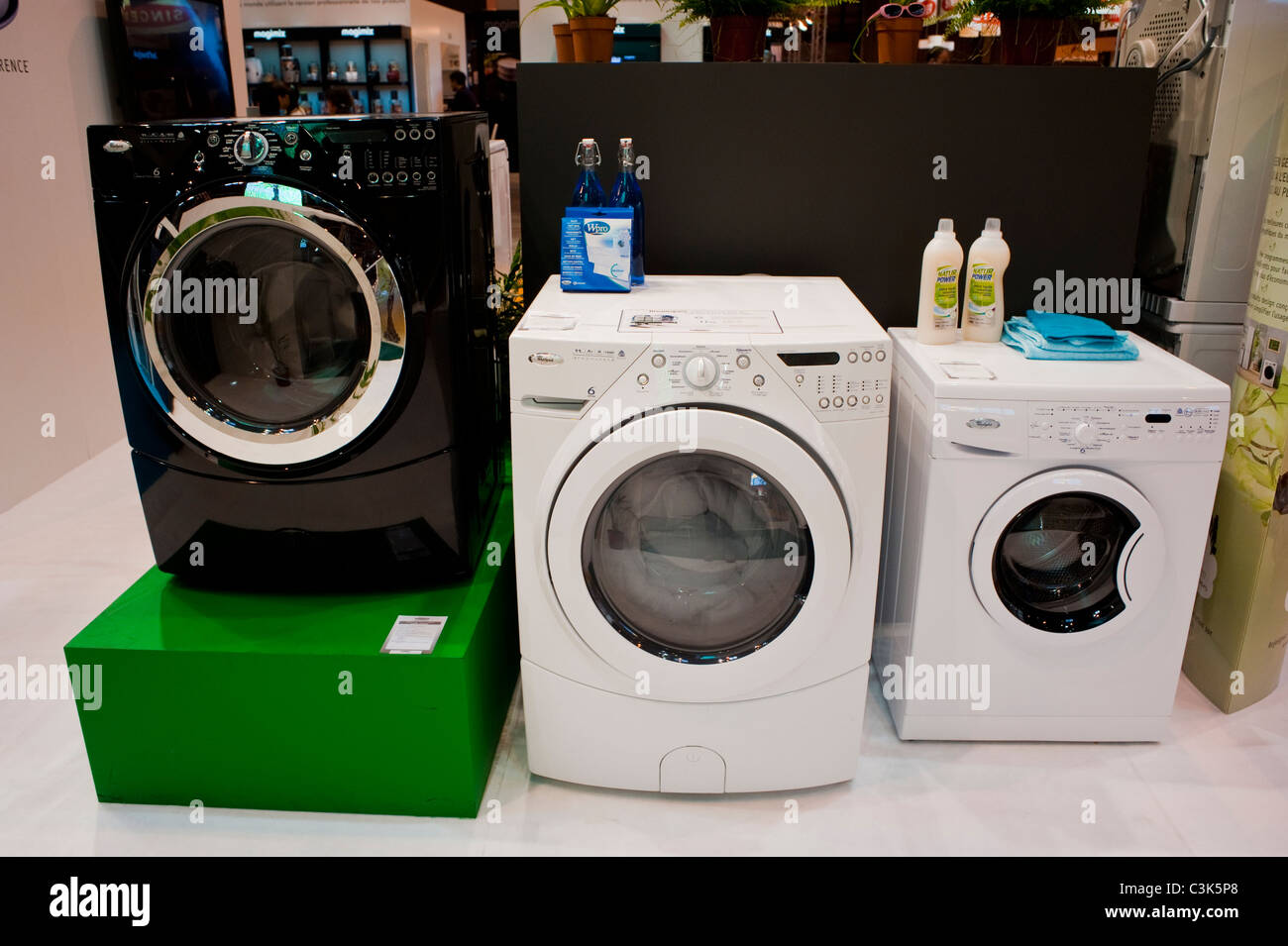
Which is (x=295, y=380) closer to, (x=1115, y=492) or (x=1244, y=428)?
(x=1115, y=492)

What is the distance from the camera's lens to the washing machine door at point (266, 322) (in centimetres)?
186

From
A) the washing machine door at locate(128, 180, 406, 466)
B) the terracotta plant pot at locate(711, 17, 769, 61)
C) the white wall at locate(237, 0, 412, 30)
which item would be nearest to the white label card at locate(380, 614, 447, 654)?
the washing machine door at locate(128, 180, 406, 466)

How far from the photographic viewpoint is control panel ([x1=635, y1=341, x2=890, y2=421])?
176cm

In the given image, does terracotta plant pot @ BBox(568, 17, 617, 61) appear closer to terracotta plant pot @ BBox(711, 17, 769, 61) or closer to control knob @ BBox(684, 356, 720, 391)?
terracotta plant pot @ BBox(711, 17, 769, 61)

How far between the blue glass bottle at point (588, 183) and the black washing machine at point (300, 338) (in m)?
0.23

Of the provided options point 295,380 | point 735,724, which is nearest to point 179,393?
point 295,380

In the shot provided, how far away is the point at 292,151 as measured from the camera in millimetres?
1818

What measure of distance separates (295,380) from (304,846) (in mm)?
938

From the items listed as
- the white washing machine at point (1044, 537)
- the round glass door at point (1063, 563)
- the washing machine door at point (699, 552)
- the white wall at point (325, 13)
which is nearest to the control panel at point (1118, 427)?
the white washing machine at point (1044, 537)

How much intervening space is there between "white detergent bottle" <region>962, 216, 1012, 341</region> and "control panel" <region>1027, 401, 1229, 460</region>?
1.32 feet

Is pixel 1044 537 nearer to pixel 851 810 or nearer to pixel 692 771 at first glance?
pixel 851 810

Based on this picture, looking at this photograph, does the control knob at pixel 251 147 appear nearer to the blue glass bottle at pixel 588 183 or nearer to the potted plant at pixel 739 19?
the blue glass bottle at pixel 588 183

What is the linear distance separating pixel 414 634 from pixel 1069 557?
142 cm

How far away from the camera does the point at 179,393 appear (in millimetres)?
1982
